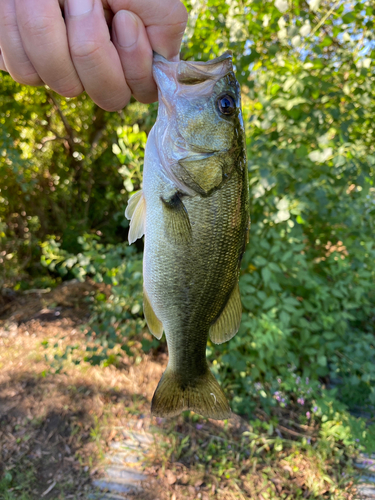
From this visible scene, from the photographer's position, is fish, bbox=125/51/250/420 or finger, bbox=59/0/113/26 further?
fish, bbox=125/51/250/420

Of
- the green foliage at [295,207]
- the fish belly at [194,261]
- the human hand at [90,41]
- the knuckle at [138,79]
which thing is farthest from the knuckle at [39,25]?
the green foliage at [295,207]

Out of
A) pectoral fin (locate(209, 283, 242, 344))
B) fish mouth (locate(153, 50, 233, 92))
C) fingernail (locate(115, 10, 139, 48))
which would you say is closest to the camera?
fingernail (locate(115, 10, 139, 48))

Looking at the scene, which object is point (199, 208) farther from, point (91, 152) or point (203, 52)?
point (91, 152)

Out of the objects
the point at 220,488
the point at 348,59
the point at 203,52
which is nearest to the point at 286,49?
the point at 348,59

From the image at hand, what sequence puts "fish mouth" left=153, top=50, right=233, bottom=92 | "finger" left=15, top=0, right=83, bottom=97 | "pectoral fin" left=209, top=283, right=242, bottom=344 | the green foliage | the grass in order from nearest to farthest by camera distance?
"finger" left=15, top=0, right=83, bottom=97
"fish mouth" left=153, top=50, right=233, bottom=92
"pectoral fin" left=209, top=283, right=242, bottom=344
the green foliage
the grass

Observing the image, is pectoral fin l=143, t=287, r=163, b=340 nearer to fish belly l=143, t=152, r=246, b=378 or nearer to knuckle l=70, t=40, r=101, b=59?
fish belly l=143, t=152, r=246, b=378

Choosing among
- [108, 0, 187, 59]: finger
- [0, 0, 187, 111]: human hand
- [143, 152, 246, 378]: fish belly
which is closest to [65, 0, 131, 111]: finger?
[0, 0, 187, 111]: human hand

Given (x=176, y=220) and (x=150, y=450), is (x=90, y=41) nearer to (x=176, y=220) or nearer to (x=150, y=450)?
(x=176, y=220)
